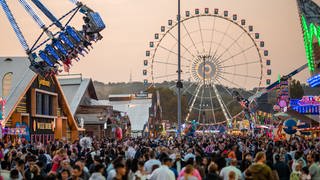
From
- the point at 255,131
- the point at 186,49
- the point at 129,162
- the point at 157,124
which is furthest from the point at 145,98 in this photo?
the point at 129,162

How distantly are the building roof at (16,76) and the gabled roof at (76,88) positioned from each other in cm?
1408

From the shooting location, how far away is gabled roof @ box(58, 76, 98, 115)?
6281cm

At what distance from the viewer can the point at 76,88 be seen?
219ft

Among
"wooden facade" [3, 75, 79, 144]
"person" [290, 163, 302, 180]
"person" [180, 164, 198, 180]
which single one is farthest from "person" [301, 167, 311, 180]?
"wooden facade" [3, 75, 79, 144]

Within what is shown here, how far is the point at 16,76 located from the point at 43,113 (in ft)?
16.1

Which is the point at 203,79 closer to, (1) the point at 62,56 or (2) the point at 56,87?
(2) the point at 56,87

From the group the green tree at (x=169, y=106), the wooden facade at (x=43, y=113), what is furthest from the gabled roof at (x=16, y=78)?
the green tree at (x=169, y=106)

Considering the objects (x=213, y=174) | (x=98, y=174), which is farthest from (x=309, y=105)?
(x=98, y=174)

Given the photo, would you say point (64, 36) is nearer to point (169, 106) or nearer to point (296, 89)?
point (169, 106)

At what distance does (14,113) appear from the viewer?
43.4m

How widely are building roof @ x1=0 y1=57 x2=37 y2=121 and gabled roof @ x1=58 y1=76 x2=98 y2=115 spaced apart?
14.1 meters

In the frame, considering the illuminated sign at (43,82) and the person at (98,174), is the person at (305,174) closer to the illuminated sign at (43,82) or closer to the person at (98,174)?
the person at (98,174)

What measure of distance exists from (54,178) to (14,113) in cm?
3333

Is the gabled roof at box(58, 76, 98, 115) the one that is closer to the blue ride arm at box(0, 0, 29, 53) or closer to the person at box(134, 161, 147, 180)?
the blue ride arm at box(0, 0, 29, 53)
